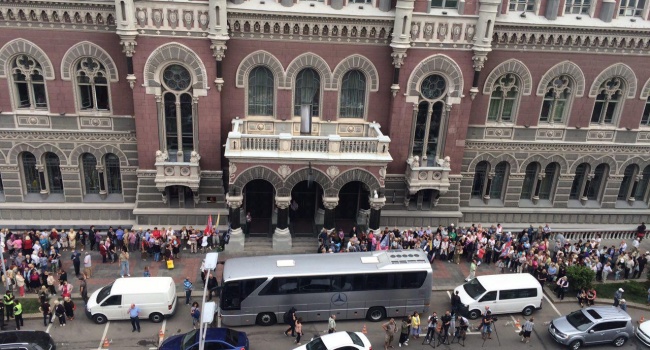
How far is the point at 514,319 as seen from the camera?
29.6 m

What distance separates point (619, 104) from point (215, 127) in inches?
1088

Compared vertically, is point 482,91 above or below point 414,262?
above

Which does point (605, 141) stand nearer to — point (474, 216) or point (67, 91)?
point (474, 216)

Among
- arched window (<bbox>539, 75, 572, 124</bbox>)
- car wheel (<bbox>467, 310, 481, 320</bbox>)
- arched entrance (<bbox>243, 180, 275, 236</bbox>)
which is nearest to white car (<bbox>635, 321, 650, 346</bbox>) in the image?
car wheel (<bbox>467, 310, 481, 320</bbox>)

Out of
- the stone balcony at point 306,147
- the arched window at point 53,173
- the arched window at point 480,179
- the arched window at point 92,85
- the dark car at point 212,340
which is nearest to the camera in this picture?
the dark car at point 212,340

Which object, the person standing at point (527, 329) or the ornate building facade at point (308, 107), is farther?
the ornate building facade at point (308, 107)

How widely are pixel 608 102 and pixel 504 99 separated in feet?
24.7

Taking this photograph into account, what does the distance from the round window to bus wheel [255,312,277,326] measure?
17061mm

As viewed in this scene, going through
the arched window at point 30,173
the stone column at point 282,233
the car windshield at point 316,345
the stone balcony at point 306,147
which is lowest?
the car windshield at point 316,345

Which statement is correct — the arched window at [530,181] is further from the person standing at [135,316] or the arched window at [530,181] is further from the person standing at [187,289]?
the person standing at [135,316]

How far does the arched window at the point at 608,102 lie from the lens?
37625 mm

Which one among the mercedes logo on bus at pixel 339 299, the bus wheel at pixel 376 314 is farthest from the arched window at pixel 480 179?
the mercedes logo on bus at pixel 339 299

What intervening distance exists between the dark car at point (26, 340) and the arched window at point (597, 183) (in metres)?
35.9

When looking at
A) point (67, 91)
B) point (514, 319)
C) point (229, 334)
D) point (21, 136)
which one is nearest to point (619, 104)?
point (514, 319)
